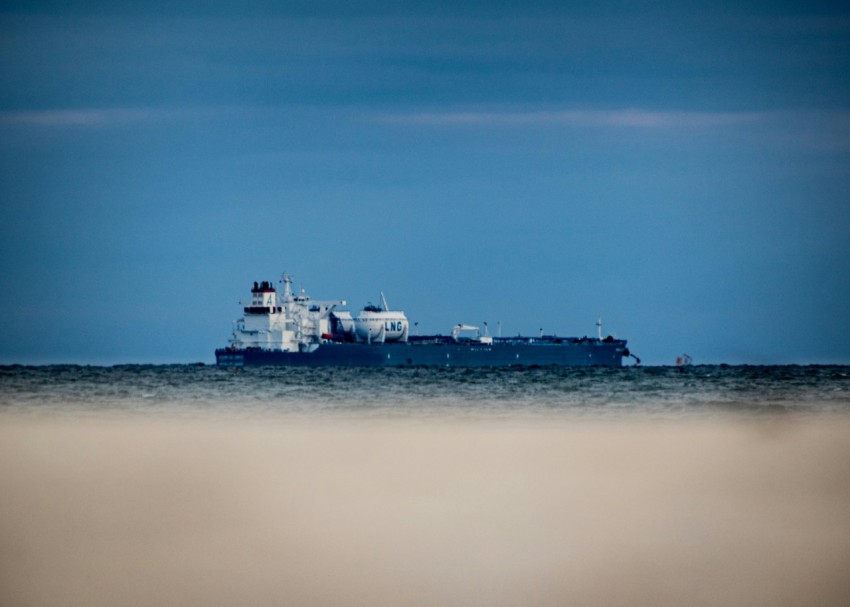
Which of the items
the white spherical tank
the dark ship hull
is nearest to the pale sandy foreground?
the dark ship hull

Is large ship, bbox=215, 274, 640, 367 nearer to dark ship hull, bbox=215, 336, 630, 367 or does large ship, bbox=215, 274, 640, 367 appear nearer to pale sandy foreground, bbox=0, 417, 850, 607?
dark ship hull, bbox=215, 336, 630, 367

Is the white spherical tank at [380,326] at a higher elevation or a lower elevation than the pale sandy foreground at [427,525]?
higher

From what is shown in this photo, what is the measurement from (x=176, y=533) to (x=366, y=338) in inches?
3105

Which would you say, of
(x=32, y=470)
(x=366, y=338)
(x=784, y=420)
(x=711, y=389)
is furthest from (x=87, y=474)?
(x=366, y=338)

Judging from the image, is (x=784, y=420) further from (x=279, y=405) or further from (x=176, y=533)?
(x=176, y=533)

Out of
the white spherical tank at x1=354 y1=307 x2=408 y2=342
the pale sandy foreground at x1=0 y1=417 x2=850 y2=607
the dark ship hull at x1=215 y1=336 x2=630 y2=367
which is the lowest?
the pale sandy foreground at x1=0 y1=417 x2=850 y2=607

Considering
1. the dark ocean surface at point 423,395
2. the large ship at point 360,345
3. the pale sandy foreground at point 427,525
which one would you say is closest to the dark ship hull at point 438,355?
the large ship at point 360,345

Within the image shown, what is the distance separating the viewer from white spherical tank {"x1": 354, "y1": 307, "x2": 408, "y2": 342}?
93.9m

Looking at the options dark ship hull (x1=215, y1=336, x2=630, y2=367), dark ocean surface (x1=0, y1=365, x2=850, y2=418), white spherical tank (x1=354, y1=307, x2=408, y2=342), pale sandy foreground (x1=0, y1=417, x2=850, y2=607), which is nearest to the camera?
pale sandy foreground (x1=0, y1=417, x2=850, y2=607)

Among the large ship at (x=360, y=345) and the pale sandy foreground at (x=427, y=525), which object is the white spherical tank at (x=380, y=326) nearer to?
the large ship at (x=360, y=345)

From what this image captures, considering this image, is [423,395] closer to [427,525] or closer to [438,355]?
[427,525]

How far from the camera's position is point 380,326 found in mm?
94188

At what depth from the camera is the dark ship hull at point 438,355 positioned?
90.4 metres

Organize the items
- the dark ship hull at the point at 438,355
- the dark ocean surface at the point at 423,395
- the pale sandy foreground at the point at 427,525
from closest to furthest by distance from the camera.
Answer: the pale sandy foreground at the point at 427,525
the dark ocean surface at the point at 423,395
the dark ship hull at the point at 438,355
